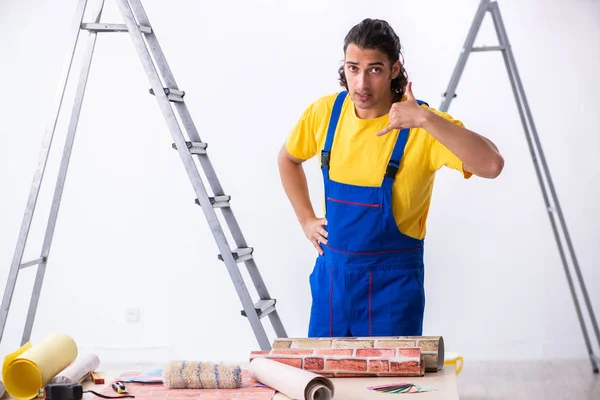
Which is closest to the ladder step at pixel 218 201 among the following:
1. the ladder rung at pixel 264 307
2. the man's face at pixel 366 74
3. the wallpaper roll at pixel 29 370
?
the ladder rung at pixel 264 307

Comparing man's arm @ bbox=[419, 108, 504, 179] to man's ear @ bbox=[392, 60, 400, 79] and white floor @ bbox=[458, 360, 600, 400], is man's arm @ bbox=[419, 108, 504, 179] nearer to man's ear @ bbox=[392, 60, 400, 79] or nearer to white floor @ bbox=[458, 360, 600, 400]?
man's ear @ bbox=[392, 60, 400, 79]

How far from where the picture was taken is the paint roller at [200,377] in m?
1.71

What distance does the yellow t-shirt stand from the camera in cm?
235

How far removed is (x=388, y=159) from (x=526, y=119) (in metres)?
2.06

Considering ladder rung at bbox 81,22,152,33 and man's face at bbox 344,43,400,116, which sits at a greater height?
ladder rung at bbox 81,22,152,33

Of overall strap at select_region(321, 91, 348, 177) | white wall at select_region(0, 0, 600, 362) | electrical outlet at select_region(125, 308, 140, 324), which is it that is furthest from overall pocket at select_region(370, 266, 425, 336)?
electrical outlet at select_region(125, 308, 140, 324)

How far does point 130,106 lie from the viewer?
187 inches

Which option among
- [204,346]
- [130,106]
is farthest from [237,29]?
[204,346]

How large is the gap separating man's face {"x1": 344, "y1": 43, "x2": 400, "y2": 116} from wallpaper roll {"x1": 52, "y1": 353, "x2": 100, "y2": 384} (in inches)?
44.5

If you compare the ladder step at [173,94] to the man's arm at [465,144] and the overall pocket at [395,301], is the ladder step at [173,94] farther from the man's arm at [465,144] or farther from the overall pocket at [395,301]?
the man's arm at [465,144]

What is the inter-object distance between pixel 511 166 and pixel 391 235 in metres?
2.38

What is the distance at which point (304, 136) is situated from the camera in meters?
2.72

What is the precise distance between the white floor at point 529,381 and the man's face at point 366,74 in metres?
2.17

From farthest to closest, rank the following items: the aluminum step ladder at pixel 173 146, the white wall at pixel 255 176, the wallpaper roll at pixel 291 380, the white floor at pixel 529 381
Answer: the white wall at pixel 255 176 → the white floor at pixel 529 381 → the aluminum step ladder at pixel 173 146 → the wallpaper roll at pixel 291 380
